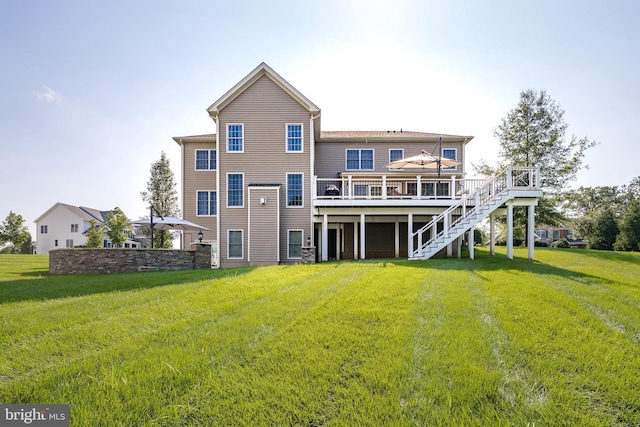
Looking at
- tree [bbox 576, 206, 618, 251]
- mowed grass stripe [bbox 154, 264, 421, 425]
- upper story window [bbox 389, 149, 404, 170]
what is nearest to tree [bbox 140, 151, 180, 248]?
upper story window [bbox 389, 149, 404, 170]

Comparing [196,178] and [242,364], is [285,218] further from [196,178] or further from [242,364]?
[242,364]

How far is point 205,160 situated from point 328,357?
16545 mm

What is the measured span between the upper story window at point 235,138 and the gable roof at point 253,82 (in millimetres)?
1008

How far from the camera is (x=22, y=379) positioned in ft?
9.73

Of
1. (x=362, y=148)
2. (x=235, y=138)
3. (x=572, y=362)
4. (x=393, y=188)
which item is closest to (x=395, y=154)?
(x=362, y=148)

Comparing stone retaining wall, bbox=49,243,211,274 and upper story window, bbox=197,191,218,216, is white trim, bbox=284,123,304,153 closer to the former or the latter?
upper story window, bbox=197,191,218,216

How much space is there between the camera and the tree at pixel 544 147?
2100cm

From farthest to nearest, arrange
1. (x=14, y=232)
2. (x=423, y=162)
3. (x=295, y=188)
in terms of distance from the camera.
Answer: (x=14, y=232), (x=295, y=188), (x=423, y=162)

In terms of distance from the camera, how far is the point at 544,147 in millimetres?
21422

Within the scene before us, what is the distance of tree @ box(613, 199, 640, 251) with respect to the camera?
1914 cm

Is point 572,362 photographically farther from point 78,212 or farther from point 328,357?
point 78,212

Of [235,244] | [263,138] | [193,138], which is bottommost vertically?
[235,244]

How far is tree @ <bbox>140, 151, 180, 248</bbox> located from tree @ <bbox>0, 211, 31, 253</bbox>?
54.8 feet

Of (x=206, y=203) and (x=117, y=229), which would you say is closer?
(x=206, y=203)
